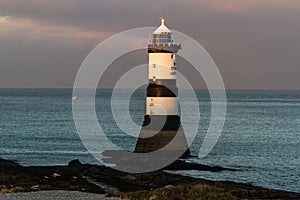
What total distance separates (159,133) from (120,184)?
1207 cm

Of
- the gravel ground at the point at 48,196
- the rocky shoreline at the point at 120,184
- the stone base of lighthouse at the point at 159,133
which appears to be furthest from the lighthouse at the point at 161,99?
the gravel ground at the point at 48,196

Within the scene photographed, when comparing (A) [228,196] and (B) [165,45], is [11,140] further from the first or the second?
(A) [228,196]

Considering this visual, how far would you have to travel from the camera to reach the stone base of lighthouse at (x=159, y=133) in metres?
42.7

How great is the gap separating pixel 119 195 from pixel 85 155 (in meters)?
29.6

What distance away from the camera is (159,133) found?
141 ft

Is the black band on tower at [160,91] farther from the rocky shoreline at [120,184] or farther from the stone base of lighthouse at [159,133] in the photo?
the rocky shoreline at [120,184]

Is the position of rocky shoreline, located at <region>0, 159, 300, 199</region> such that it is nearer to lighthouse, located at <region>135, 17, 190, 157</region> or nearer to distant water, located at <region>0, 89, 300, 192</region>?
lighthouse, located at <region>135, 17, 190, 157</region>

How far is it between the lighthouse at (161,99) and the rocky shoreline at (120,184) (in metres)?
2.67

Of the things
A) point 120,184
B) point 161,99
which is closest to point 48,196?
point 120,184

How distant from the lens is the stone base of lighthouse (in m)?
42.7

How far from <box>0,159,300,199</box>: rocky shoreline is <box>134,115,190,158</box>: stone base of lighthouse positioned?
223cm

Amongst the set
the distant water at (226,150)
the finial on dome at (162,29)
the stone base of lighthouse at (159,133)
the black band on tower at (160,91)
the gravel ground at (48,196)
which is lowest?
the distant water at (226,150)

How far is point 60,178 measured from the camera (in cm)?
3198

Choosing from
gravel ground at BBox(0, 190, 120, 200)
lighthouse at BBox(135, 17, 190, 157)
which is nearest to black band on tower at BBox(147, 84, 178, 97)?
lighthouse at BBox(135, 17, 190, 157)
